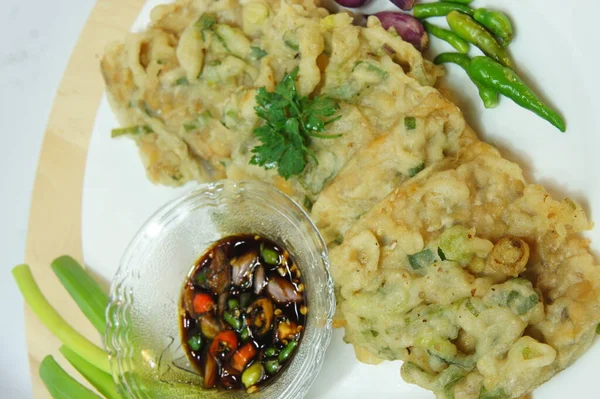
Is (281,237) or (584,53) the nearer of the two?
(584,53)

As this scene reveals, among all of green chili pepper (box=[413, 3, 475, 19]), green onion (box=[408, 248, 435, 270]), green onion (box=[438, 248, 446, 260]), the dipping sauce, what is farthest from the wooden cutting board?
green onion (box=[438, 248, 446, 260])

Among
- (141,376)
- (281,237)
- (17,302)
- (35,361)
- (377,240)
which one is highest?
(377,240)

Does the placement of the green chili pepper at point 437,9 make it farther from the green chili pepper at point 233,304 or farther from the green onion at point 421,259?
the green chili pepper at point 233,304

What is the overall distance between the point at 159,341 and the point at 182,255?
0.65m

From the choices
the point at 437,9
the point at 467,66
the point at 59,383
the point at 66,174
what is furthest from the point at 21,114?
the point at 467,66

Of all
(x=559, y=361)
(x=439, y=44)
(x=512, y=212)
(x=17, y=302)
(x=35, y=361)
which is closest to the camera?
(x=559, y=361)

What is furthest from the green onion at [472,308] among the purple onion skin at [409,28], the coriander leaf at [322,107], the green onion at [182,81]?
the green onion at [182,81]

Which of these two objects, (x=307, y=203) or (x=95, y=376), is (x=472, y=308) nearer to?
(x=307, y=203)

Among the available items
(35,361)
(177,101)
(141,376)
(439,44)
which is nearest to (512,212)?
(439,44)

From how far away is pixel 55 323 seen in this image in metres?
5.16

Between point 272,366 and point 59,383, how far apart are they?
1890 mm

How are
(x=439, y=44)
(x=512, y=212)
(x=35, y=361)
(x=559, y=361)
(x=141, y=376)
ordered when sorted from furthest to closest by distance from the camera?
(x=35, y=361)
(x=141, y=376)
(x=439, y=44)
(x=512, y=212)
(x=559, y=361)

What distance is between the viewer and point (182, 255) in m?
4.70

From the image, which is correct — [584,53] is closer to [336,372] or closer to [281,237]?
[281,237]
